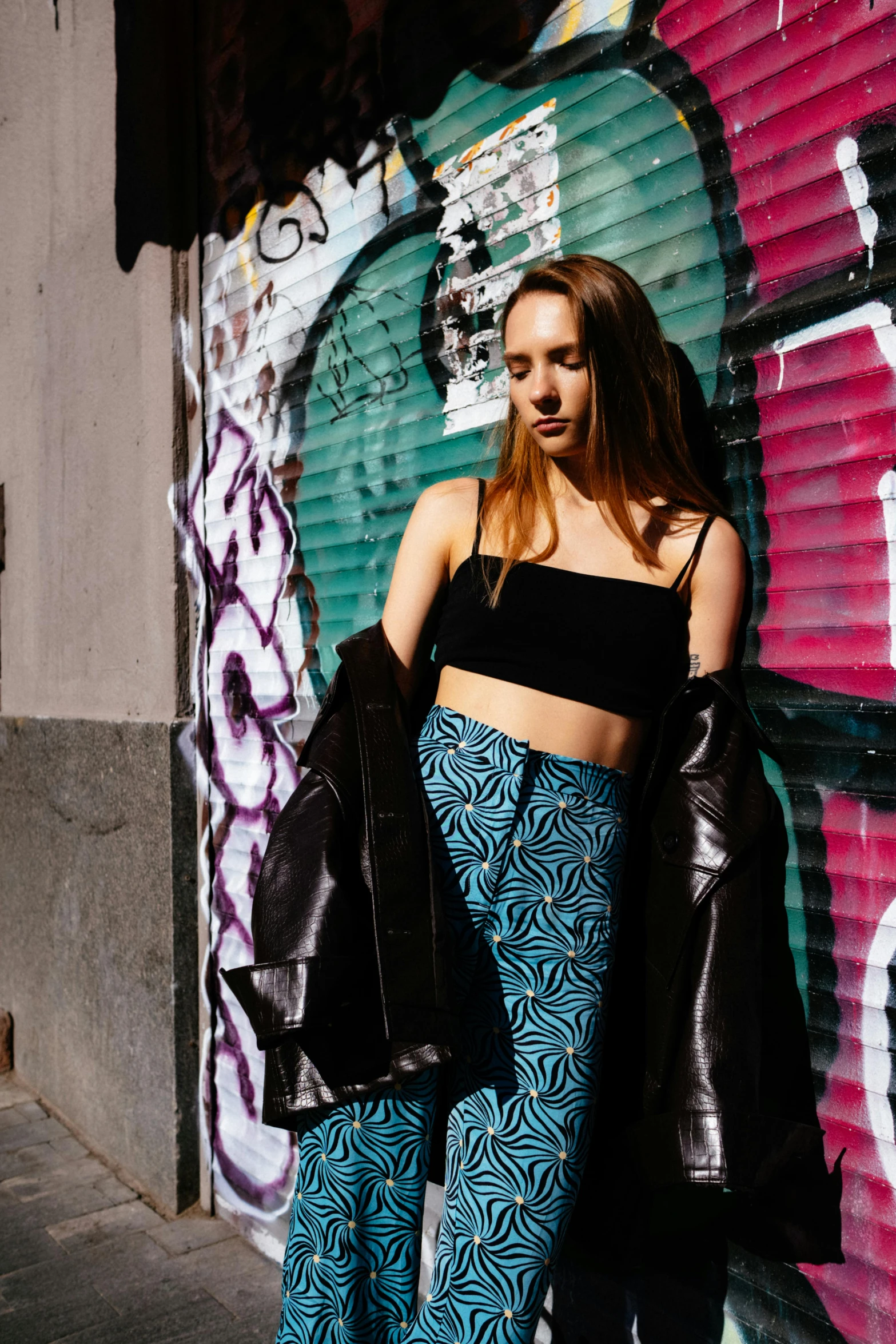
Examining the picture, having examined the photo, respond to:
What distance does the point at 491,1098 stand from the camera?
6.13 feet

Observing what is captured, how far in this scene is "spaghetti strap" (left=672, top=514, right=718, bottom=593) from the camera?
1.94 m

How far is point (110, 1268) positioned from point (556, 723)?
261 centimetres

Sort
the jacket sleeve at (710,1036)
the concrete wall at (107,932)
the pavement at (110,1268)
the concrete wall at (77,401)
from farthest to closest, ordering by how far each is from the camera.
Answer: the concrete wall at (77,401), the concrete wall at (107,932), the pavement at (110,1268), the jacket sleeve at (710,1036)

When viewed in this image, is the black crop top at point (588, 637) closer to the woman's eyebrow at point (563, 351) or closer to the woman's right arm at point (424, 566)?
the woman's right arm at point (424, 566)

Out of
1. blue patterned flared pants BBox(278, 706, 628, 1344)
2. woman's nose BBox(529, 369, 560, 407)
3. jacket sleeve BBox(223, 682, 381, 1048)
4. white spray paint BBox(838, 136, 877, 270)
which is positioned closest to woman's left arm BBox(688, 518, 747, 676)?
blue patterned flared pants BBox(278, 706, 628, 1344)

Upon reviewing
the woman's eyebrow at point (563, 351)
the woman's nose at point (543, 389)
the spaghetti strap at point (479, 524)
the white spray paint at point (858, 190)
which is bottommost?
the spaghetti strap at point (479, 524)

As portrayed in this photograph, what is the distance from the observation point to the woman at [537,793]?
6.06ft

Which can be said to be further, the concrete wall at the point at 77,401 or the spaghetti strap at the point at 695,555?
the concrete wall at the point at 77,401

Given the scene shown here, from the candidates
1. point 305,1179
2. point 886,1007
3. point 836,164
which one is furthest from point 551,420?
Answer: point 305,1179

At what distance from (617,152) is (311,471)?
1355mm

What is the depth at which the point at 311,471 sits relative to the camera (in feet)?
10.8

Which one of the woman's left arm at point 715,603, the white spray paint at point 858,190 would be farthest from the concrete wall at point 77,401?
the white spray paint at point 858,190

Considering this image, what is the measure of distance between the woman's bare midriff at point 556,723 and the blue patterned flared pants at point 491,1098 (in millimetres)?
23

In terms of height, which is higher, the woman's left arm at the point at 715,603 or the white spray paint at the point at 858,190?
the white spray paint at the point at 858,190
